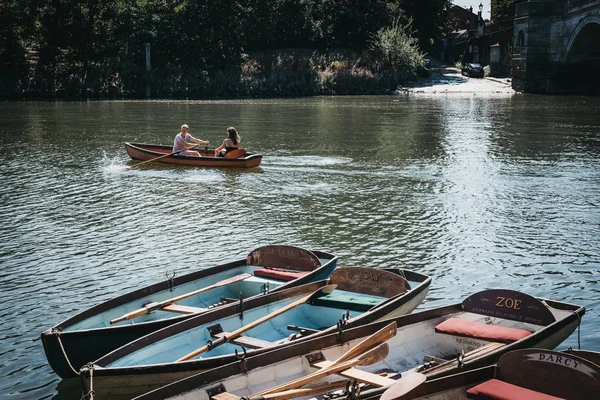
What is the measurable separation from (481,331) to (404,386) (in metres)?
2.40

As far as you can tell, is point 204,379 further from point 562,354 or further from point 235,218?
point 235,218

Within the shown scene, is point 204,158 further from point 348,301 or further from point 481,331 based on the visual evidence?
point 481,331

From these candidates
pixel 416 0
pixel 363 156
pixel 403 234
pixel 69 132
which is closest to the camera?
pixel 403 234

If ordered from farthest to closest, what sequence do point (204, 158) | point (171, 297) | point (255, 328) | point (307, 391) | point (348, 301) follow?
point (204, 158), point (171, 297), point (348, 301), point (255, 328), point (307, 391)

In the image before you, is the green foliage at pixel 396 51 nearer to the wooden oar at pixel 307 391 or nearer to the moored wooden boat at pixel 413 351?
the moored wooden boat at pixel 413 351

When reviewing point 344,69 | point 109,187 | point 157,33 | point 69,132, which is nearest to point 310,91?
point 344,69

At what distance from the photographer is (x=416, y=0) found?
7512 centimetres

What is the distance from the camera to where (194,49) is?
66.5 metres

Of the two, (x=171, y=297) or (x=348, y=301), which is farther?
(x=171, y=297)

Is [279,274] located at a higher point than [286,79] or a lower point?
lower

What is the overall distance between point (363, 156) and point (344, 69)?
3920cm

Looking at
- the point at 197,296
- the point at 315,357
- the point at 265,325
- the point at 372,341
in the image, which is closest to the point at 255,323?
the point at 265,325

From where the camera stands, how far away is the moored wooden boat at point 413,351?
7.96 meters

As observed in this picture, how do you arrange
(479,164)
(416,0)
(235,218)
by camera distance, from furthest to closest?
(416,0) < (479,164) < (235,218)
